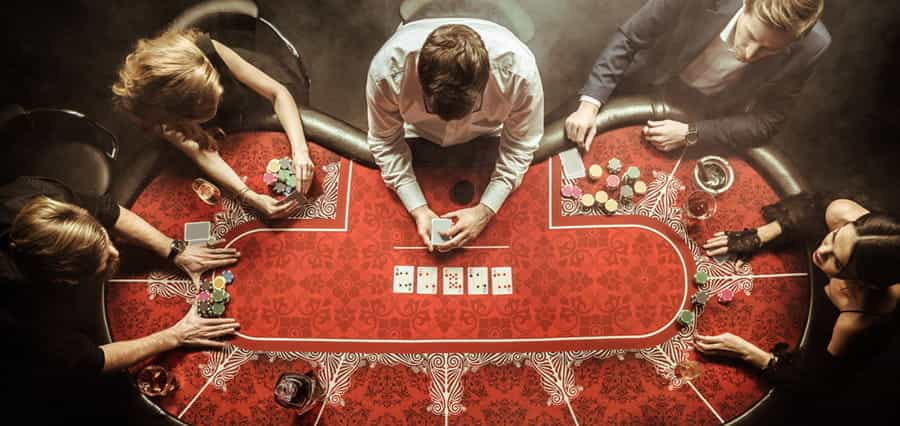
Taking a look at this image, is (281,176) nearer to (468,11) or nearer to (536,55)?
(468,11)

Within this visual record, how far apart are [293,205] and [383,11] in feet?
4.20

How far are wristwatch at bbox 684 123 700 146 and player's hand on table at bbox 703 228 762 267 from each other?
1.39ft

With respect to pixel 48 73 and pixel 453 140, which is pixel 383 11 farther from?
pixel 48 73

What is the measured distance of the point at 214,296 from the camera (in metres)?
1.99

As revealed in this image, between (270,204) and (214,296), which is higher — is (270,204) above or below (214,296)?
above

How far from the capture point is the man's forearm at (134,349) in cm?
183

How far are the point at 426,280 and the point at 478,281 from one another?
216mm

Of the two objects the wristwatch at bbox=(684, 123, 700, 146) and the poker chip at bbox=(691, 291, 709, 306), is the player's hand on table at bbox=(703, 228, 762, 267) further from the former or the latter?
the wristwatch at bbox=(684, 123, 700, 146)

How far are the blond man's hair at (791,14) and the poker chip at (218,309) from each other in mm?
2347

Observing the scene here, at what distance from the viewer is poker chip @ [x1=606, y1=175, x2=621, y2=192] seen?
83.4 inches

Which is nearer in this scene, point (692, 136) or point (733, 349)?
point (733, 349)

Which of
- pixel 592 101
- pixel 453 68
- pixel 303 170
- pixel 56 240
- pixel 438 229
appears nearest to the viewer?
pixel 453 68

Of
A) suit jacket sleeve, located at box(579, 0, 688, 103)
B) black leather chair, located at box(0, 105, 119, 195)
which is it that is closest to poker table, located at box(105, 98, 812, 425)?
suit jacket sleeve, located at box(579, 0, 688, 103)

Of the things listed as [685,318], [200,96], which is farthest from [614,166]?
[200,96]
